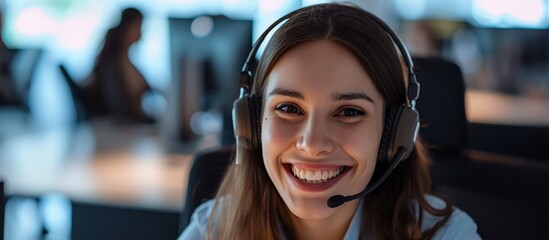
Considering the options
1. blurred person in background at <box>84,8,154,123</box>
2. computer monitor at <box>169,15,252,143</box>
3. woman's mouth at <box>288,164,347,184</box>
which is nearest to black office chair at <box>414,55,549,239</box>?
woman's mouth at <box>288,164,347,184</box>

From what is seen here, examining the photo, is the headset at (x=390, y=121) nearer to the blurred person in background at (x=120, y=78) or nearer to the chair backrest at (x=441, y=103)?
the chair backrest at (x=441, y=103)

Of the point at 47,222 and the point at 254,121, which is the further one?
the point at 47,222

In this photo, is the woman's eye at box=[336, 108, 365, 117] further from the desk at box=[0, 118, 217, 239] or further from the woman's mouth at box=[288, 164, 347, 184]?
the desk at box=[0, 118, 217, 239]

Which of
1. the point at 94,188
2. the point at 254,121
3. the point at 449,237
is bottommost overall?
the point at 94,188

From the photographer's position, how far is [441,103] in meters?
1.63

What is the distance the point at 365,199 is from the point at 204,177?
384 millimetres

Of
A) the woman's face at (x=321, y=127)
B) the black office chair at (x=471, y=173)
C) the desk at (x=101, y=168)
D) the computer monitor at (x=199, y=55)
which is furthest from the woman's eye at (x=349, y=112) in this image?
the computer monitor at (x=199, y=55)

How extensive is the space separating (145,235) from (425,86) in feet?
2.41

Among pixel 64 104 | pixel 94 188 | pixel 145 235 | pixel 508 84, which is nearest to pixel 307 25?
pixel 145 235

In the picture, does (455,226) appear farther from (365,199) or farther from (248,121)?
(248,121)

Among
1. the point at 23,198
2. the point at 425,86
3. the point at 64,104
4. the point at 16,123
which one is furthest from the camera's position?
the point at 64,104

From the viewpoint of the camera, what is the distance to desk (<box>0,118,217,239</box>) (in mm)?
2115

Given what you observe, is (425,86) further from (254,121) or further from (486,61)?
(486,61)

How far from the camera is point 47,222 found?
8.45 feet
